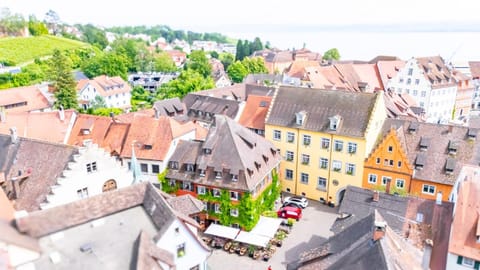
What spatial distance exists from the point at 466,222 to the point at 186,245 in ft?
60.2

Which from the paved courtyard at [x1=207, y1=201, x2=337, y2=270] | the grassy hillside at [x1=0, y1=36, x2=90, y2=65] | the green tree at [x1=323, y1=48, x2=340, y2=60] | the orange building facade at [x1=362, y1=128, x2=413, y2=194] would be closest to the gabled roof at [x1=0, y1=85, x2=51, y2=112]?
the grassy hillside at [x1=0, y1=36, x2=90, y2=65]

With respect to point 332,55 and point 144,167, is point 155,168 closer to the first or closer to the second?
point 144,167

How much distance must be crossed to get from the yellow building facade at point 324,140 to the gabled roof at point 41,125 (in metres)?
22.4

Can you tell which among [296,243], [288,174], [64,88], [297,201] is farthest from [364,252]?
[64,88]

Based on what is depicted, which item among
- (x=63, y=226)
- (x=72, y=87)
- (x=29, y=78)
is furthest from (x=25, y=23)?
(x=63, y=226)

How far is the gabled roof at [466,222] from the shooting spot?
999 inches

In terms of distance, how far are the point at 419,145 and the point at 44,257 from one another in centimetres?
3560

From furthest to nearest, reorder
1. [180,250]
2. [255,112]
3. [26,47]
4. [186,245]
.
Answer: [26,47]
[255,112]
[186,245]
[180,250]

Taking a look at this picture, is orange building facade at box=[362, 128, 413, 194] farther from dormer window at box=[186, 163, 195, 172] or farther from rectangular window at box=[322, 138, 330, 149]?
dormer window at box=[186, 163, 195, 172]

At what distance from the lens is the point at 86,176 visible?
28.1 metres

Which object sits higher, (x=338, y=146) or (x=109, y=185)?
(x=338, y=146)

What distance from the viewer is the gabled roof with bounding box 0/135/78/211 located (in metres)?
27.5

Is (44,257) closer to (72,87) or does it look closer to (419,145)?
→ (419,145)

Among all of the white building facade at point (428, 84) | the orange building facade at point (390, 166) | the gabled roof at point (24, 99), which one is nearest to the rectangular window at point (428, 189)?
the orange building facade at point (390, 166)
